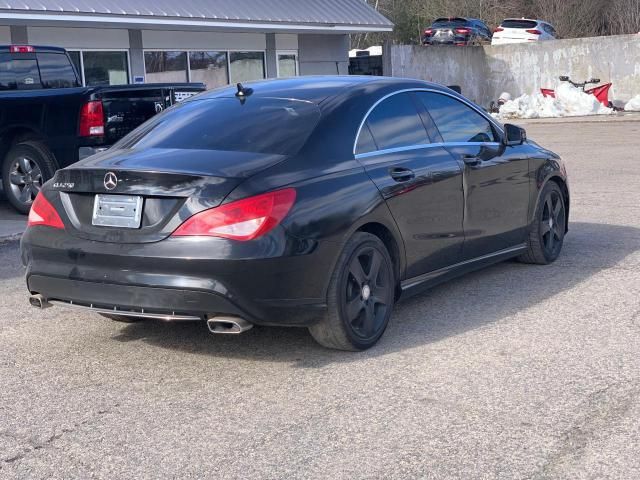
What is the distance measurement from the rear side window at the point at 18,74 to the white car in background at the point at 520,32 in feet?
90.8

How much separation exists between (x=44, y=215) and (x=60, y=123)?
529cm

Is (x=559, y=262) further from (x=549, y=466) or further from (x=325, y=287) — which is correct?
(x=549, y=466)

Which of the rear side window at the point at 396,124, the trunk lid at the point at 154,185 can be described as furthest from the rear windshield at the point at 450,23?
the trunk lid at the point at 154,185

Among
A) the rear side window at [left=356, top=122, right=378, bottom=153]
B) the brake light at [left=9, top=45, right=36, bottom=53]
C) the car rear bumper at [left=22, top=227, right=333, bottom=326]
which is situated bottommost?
the car rear bumper at [left=22, top=227, right=333, bottom=326]

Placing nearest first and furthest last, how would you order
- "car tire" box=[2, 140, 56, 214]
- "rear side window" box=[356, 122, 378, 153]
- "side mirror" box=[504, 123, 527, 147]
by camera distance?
"rear side window" box=[356, 122, 378, 153] → "side mirror" box=[504, 123, 527, 147] → "car tire" box=[2, 140, 56, 214]

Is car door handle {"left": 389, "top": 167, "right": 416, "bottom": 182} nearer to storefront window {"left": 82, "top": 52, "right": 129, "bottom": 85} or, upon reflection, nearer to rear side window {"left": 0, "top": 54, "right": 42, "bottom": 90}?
rear side window {"left": 0, "top": 54, "right": 42, "bottom": 90}

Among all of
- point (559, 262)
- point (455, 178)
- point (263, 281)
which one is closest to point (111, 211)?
point (263, 281)

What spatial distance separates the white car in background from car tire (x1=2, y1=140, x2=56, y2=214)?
2891 cm

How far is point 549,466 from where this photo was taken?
154 inches

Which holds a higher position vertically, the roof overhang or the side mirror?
the roof overhang

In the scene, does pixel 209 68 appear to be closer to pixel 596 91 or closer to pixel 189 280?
pixel 596 91

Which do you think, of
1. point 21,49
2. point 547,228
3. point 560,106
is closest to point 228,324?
point 547,228

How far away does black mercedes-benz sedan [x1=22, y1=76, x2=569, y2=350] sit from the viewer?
4.95 m

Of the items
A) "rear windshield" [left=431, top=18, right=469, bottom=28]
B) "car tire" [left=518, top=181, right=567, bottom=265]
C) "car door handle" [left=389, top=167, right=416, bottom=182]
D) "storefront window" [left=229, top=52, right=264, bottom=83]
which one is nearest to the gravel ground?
"car tire" [left=518, top=181, right=567, bottom=265]
